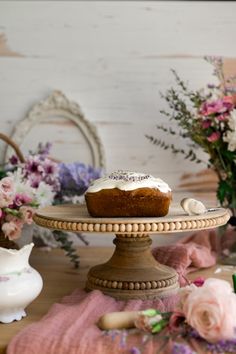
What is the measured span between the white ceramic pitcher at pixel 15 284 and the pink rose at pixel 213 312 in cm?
30

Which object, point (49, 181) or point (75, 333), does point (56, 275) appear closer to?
point (49, 181)

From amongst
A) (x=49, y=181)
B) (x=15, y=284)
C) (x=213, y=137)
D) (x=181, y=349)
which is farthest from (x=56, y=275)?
(x=181, y=349)

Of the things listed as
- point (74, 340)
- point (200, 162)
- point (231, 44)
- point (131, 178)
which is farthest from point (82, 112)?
point (74, 340)

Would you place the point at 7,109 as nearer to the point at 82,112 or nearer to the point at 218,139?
the point at 82,112

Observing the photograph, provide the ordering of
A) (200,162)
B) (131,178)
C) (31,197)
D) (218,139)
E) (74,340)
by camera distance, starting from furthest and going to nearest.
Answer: (200,162) < (218,139) < (31,197) < (131,178) < (74,340)

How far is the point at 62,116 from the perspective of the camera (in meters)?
1.66

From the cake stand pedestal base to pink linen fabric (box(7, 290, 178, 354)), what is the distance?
0.13 feet

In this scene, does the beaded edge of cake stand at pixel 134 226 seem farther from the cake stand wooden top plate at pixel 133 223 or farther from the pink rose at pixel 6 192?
the pink rose at pixel 6 192

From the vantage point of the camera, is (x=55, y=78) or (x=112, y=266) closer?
(x=112, y=266)

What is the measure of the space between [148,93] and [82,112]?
0.20m

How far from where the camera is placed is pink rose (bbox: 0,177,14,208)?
1.10m

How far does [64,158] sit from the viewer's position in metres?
1.68

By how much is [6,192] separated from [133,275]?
0.29 m

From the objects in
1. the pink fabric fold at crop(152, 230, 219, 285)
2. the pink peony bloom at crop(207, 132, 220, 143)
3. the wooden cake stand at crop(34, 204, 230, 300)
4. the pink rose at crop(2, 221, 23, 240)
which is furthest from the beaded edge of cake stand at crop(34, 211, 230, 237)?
the pink peony bloom at crop(207, 132, 220, 143)
